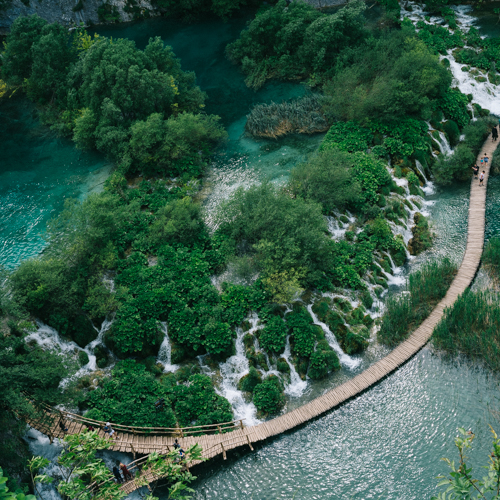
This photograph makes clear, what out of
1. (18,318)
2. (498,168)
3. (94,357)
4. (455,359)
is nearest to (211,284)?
(94,357)

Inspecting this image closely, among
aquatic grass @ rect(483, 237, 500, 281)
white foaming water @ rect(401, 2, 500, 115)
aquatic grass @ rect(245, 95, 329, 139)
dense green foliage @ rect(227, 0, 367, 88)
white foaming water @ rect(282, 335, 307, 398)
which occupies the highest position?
dense green foliage @ rect(227, 0, 367, 88)

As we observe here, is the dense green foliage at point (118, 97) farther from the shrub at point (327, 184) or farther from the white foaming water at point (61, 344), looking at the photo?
the white foaming water at point (61, 344)

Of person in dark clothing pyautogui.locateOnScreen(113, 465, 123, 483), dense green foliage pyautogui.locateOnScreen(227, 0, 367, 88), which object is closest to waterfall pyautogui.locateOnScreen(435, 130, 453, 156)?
dense green foliage pyautogui.locateOnScreen(227, 0, 367, 88)

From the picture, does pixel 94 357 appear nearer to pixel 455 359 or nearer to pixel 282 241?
pixel 282 241

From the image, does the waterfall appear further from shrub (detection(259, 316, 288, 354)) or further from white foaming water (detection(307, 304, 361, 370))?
shrub (detection(259, 316, 288, 354))

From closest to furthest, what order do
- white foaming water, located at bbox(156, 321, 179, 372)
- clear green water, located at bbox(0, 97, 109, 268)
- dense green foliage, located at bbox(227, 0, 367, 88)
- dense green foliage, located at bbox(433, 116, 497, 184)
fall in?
white foaming water, located at bbox(156, 321, 179, 372), clear green water, located at bbox(0, 97, 109, 268), dense green foliage, located at bbox(433, 116, 497, 184), dense green foliage, located at bbox(227, 0, 367, 88)

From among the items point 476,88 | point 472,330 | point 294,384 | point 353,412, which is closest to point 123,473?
point 294,384

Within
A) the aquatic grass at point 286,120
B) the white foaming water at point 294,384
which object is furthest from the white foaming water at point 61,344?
the aquatic grass at point 286,120
